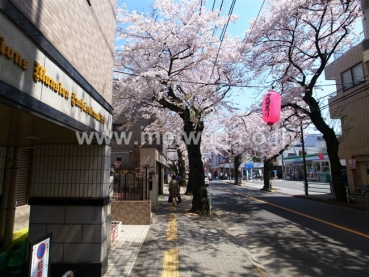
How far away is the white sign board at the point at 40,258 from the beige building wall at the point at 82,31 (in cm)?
232

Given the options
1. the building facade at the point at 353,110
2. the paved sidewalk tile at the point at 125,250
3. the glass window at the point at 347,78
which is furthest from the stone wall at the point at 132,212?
the glass window at the point at 347,78

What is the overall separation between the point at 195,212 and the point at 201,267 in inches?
253

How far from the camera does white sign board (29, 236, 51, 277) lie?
2709 mm

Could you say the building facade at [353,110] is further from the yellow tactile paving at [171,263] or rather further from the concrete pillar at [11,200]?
the concrete pillar at [11,200]

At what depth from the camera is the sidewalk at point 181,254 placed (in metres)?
4.86

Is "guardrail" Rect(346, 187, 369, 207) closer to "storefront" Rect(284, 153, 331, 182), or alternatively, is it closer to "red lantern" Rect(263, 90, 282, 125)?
"red lantern" Rect(263, 90, 282, 125)

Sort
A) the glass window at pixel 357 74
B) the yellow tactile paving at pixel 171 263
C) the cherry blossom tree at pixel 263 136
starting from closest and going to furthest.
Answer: the yellow tactile paving at pixel 171 263
the glass window at pixel 357 74
the cherry blossom tree at pixel 263 136

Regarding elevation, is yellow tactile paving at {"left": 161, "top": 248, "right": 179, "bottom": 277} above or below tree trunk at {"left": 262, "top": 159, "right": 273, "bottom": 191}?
below

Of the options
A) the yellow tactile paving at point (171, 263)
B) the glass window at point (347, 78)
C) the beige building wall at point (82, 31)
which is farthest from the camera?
the glass window at point (347, 78)

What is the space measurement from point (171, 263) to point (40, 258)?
299 centimetres

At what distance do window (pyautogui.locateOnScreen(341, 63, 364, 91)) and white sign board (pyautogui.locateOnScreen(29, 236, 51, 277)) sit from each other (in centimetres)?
1718

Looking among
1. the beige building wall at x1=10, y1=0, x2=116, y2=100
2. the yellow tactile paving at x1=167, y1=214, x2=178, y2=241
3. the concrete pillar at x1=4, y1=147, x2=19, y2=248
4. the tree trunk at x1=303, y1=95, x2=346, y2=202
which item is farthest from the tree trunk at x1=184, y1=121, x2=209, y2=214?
the concrete pillar at x1=4, y1=147, x2=19, y2=248

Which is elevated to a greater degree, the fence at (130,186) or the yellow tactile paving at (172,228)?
the fence at (130,186)

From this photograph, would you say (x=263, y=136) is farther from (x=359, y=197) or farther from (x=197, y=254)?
(x=197, y=254)
